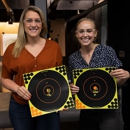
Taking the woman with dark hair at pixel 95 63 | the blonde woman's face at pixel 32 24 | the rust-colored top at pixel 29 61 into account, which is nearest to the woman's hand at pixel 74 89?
the woman with dark hair at pixel 95 63

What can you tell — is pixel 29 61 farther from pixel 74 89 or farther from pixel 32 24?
pixel 74 89

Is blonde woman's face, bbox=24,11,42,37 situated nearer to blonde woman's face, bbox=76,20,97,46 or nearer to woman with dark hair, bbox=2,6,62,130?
woman with dark hair, bbox=2,6,62,130

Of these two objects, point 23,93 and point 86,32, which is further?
point 86,32

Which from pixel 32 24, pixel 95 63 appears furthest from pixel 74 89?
pixel 32 24

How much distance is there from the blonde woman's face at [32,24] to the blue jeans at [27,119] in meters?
0.46

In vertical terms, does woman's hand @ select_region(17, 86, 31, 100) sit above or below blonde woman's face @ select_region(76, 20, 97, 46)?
below

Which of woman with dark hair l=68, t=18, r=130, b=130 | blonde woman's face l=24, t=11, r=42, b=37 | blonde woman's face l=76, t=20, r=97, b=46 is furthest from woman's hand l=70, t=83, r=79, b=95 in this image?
blonde woman's face l=24, t=11, r=42, b=37

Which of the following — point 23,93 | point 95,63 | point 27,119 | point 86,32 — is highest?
point 86,32

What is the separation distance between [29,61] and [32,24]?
0.77 feet

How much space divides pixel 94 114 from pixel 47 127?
0.32 metres

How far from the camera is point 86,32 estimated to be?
4.82 ft

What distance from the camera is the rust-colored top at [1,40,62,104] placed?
1.38 metres

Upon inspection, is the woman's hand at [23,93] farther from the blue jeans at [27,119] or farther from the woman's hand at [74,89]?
the woman's hand at [74,89]

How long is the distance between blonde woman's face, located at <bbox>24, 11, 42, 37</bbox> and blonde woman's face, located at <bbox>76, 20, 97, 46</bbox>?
0.88ft
